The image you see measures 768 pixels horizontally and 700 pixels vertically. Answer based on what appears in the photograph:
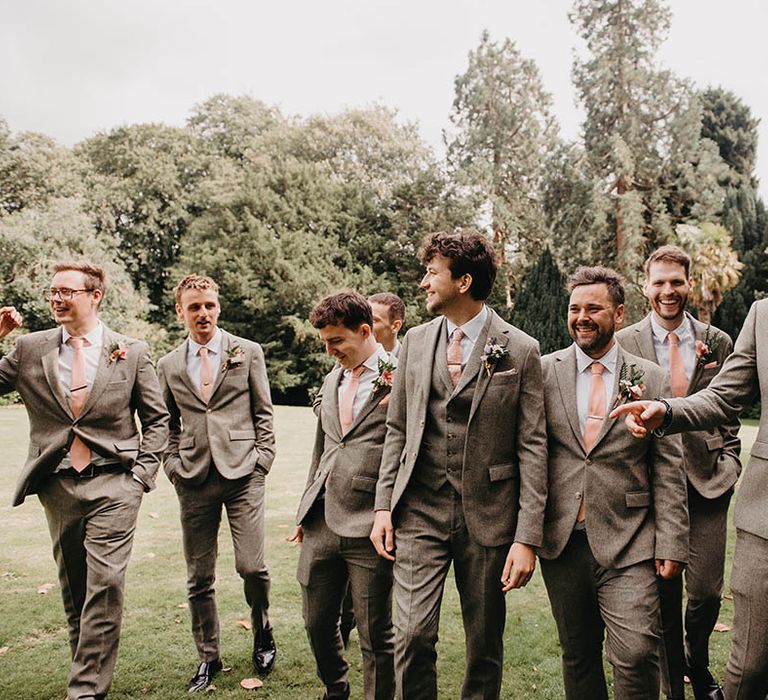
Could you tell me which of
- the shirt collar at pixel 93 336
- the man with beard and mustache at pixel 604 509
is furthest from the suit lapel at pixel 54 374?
the man with beard and mustache at pixel 604 509

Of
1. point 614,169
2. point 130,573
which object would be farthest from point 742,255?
point 130,573

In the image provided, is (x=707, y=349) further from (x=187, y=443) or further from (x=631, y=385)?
(x=187, y=443)

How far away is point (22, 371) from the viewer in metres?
4.52

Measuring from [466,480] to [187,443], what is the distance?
2.42m

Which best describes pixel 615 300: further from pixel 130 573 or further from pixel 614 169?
pixel 614 169

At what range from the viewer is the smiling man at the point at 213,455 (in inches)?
195

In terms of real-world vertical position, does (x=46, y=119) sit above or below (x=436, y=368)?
above

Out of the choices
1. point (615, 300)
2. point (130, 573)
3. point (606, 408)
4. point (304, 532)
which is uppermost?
point (615, 300)

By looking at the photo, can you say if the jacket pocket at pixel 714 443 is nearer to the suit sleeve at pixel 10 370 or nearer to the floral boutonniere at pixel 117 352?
the floral boutonniere at pixel 117 352

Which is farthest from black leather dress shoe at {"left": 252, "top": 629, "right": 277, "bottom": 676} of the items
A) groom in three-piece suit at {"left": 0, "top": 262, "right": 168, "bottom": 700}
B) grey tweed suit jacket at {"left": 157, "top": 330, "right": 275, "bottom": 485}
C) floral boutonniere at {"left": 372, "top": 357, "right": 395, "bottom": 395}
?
floral boutonniere at {"left": 372, "top": 357, "right": 395, "bottom": 395}

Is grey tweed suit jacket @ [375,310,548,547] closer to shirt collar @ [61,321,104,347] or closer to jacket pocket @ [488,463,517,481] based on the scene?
jacket pocket @ [488,463,517,481]

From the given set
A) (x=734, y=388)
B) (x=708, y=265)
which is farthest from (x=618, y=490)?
(x=708, y=265)

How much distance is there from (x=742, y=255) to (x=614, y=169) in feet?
25.2

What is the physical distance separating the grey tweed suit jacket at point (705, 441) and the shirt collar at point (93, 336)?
3.48 meters
